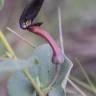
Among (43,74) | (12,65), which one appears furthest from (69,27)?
(12,65)

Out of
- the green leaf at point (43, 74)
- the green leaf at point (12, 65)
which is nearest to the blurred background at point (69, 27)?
the green leaf at point (43, 74)

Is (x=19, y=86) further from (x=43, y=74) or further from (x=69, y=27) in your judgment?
(x=69, y=27)

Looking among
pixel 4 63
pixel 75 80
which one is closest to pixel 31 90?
pixel 4 63

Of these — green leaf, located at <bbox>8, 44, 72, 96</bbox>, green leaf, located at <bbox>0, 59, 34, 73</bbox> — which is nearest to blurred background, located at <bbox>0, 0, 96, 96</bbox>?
green leaf, located at <bbox>8, 44, 72, 96</bbox>

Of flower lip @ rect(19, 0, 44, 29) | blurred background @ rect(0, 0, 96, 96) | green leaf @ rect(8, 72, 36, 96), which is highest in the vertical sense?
flower lip @ rect(19, 0, 44, 29)

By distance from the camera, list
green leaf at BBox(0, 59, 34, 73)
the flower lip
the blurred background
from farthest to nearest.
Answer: the blurred background
the flower lip
green leaf at BBox(0, 59, 34, 73)

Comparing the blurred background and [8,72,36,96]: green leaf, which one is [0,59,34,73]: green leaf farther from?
the blurred background

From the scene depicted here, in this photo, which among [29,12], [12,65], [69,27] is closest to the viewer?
[12,65]

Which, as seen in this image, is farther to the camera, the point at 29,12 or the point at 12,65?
the point at 29,12

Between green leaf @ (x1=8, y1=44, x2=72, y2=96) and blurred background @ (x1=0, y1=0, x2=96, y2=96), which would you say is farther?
blurred background @ (x1=0, y1=0, x2=96, y2=96)
